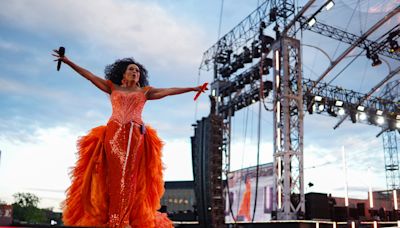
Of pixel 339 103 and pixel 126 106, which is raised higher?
pixel 339 103

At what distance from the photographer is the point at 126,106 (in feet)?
8.42

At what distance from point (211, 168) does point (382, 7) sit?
9.18 metres

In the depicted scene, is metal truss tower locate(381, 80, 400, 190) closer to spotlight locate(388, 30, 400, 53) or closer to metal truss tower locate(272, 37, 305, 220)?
spotlight locate(388, 30, 400, 53)

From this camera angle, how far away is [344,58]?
16.3 m

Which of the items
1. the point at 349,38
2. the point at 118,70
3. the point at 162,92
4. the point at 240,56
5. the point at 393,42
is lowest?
the point at 162,92

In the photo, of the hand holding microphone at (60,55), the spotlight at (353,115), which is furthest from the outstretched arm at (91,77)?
the spotlight at (353,115)

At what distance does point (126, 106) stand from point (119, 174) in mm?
432

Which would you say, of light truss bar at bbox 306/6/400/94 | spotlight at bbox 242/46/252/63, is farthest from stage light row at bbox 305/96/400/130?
spotlight at bbox 242/46/252/63

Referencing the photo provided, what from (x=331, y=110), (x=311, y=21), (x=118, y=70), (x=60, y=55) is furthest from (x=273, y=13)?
(x=60, y=55)

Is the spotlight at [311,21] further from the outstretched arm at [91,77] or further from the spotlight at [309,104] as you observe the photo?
the outstretched arm at [91,77]

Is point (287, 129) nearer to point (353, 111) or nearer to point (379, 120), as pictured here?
point (353, 111)

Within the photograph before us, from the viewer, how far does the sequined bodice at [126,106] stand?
8.34ft

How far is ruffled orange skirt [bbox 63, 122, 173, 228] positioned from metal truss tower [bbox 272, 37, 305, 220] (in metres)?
10.6

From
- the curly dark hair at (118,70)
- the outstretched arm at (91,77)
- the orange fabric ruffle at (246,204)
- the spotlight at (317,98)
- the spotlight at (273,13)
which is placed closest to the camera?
the outstretched arm at (91,77)
